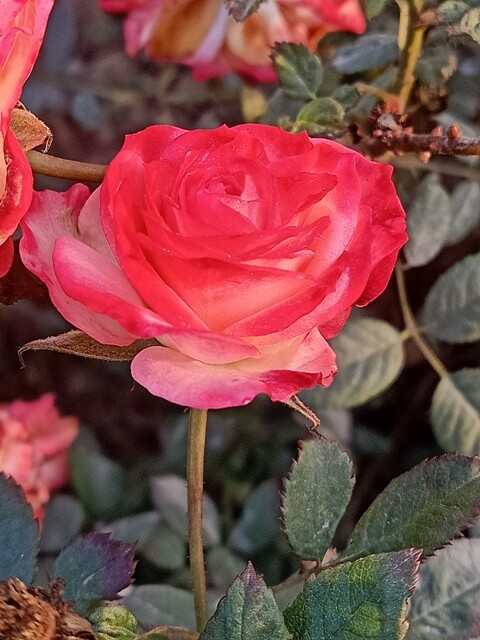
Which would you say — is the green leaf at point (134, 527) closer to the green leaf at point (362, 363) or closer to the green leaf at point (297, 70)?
the green leaf at point (362, 363)

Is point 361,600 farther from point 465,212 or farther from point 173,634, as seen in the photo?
point 465,212

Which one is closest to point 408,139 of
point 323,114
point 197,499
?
point 323,114

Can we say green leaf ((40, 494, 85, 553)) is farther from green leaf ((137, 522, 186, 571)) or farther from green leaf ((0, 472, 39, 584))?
green leaf ((0, 472, 39, 584))

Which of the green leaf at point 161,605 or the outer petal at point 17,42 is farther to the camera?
the green leaf at point 161,605

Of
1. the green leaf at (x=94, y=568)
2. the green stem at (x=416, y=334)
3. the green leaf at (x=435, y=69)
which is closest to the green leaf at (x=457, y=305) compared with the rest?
the green stem at (x=416, y=334)

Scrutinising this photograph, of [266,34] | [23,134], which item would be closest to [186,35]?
[266,34]

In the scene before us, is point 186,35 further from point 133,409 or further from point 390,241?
point 133,409
